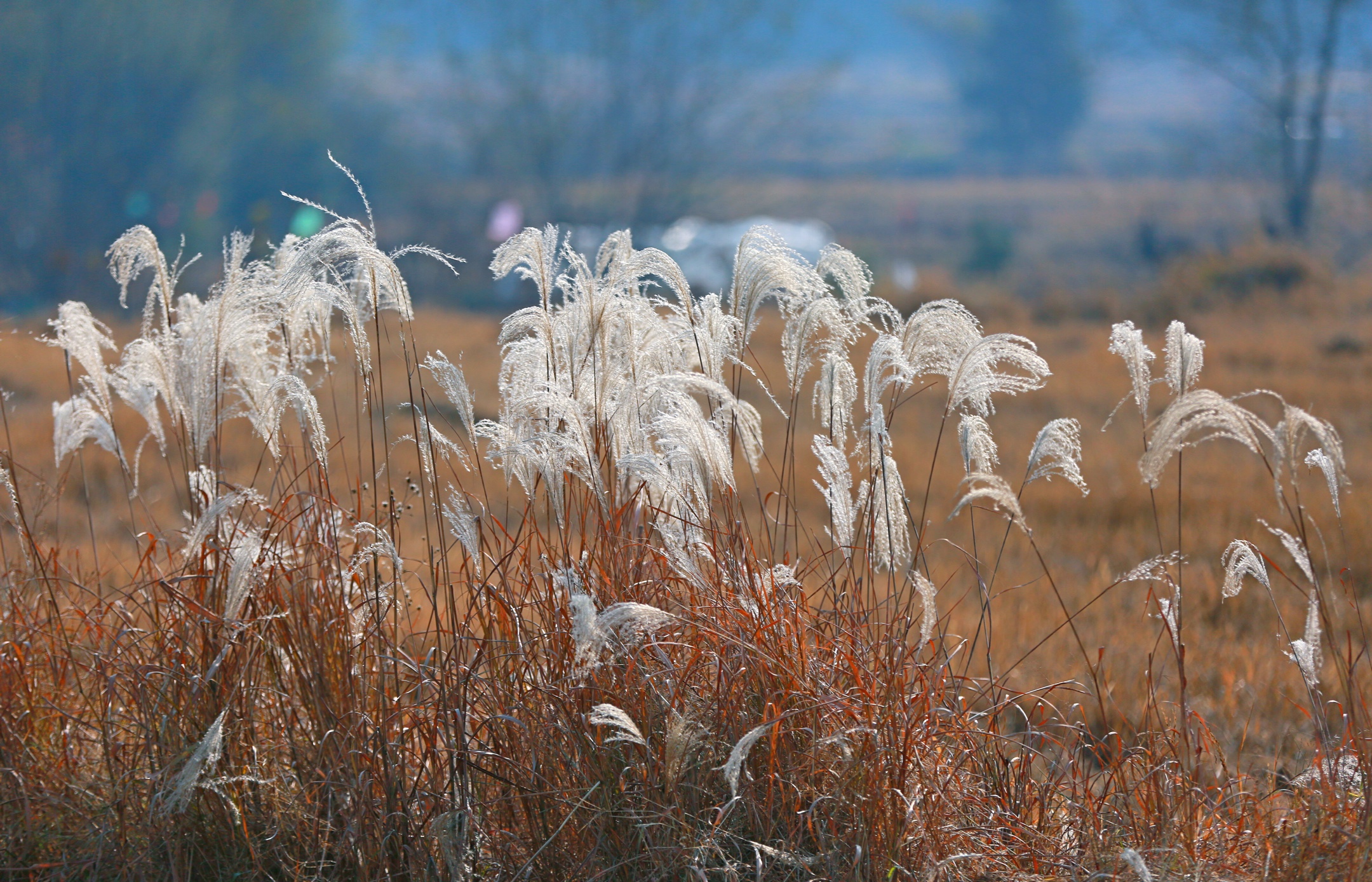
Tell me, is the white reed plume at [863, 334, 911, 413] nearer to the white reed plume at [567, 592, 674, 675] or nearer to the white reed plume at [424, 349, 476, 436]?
the white reed plume at [567, 592, 674, 675]

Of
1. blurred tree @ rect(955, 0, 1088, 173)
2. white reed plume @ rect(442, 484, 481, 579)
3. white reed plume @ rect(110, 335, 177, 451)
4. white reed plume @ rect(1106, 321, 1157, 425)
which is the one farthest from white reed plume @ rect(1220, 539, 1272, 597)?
blurred tree @ rect(955, 0, 1088, 173)

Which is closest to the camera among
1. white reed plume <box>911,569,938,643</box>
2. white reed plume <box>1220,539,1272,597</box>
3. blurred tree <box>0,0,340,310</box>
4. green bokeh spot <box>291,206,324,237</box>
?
white reed plume <box>911,569,938,643</box>

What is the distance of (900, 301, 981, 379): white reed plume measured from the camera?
2.13 metres

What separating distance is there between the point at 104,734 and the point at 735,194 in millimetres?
19497

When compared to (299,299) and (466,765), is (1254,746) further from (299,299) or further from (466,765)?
(299,299)

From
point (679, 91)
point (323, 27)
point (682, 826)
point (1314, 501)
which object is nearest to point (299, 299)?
point (682, 826)

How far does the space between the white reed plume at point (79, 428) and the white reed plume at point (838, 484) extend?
1.62 m

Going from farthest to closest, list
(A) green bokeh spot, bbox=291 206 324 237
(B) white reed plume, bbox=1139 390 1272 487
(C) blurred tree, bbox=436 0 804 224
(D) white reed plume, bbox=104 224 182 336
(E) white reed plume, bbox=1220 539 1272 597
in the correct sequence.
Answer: (A) green bokeh spot, bbox=291 206 324 237 → (C) blurred tree, bbox=436 0 804 224 → (D) white reed plume, bbox=104 224 182 336 → (E) white reed plume, bbox=1220 539 1272 597 → (B) white reed plume, bbox=1139 390 1272 487

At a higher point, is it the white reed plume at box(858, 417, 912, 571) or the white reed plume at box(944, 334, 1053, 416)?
the white reed plume at box(944, 334, 1053, 416)

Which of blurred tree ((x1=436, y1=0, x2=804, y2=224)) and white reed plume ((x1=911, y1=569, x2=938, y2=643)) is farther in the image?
blurred tree ((x1=436, y1=0, x2=804, y2=224))

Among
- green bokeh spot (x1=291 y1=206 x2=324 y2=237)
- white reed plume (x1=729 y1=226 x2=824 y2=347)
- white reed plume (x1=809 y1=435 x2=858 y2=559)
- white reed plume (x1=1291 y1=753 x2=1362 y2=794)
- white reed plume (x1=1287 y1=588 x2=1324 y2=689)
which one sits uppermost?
green bokeh spot (x1=291 y1=206 x2=324 y2=237)

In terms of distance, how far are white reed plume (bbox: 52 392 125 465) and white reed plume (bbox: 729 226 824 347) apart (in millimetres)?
1475

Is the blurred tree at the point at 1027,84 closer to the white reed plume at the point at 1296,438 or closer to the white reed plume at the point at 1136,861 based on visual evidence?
the white reed plume at the point at 1296,438

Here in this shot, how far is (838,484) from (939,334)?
0.40 meters
